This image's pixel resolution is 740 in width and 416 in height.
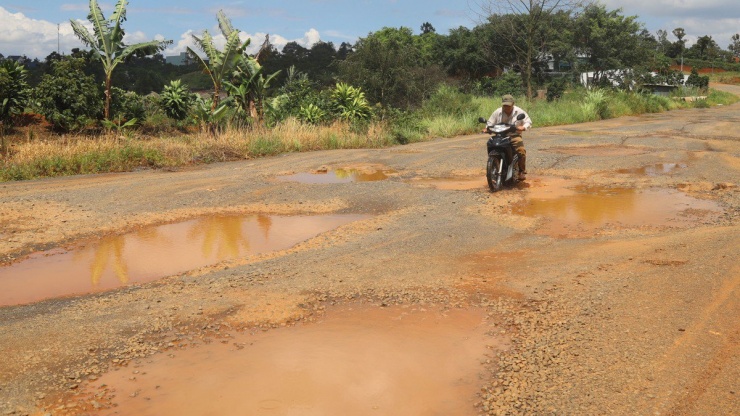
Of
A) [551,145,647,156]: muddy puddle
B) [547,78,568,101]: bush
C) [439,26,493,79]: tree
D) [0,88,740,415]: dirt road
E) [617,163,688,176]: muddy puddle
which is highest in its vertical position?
[439,26,493,79]: tree

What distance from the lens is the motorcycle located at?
32.4ft

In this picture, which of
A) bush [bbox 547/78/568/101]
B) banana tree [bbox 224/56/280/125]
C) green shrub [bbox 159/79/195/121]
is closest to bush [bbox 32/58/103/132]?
green shrub [bbox 159/79/195/121]

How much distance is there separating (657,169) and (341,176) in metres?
5.82

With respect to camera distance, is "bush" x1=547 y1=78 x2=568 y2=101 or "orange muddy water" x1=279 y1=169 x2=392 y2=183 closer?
"orange muddy water" x1=279 y1=169 x2=392 y2=183

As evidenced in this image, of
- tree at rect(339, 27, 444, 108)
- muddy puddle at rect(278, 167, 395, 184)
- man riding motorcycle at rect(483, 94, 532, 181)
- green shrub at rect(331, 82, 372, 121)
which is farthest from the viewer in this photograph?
tree at rect(339, 27, 444, 108)

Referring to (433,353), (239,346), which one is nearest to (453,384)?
(433,353)

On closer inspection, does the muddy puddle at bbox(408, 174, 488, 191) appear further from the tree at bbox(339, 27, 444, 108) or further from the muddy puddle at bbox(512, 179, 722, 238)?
the tree at bbox(339, 27, 444, 108)

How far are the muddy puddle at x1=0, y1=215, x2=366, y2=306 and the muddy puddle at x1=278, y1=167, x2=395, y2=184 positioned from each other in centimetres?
284

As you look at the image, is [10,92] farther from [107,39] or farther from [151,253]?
[151,253]

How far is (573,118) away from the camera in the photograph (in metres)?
22.9

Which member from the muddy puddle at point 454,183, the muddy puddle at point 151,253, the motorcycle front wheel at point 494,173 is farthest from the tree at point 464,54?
the muddy puddle at point 151,253

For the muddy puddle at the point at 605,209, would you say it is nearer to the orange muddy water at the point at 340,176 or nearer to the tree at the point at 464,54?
the orange muddy water at the point at 340,176

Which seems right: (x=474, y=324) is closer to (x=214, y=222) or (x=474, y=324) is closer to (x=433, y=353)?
(x=433, y=353)

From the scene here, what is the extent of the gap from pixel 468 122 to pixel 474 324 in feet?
54.0
